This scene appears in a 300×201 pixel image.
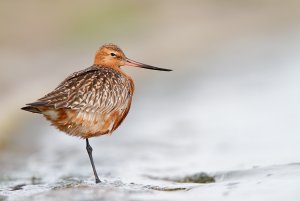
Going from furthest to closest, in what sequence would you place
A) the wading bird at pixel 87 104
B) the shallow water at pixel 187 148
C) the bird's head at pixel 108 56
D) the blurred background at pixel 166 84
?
1. the blurred background at pixel 166 84
2. the bird's head at pixel 108 56
3. the wading bird at pixel 87 104
4. the shallow water at pixel 187 148

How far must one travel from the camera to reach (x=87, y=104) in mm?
8617

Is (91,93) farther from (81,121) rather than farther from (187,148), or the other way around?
(187,148)

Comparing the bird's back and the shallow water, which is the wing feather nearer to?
the bird's back

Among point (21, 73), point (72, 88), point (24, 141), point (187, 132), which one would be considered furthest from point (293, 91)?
point (21, 73)

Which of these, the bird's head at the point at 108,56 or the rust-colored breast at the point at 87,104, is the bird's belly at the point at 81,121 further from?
the bird's head at the point at 108,56

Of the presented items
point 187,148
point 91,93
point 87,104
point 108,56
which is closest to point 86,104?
point 87,104

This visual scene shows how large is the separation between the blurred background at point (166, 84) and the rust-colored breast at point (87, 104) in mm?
761

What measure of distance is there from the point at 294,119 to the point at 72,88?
403 cm

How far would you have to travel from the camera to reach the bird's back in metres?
8.46

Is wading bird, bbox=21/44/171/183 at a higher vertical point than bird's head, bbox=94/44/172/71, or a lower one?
lower

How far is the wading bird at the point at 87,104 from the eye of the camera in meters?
8.46

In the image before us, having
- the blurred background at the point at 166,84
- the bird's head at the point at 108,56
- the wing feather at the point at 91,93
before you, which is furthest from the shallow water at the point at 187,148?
the bird's head at the point at 108,56

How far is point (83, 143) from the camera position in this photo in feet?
39.4

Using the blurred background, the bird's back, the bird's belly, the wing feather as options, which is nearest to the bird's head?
the wing feather
